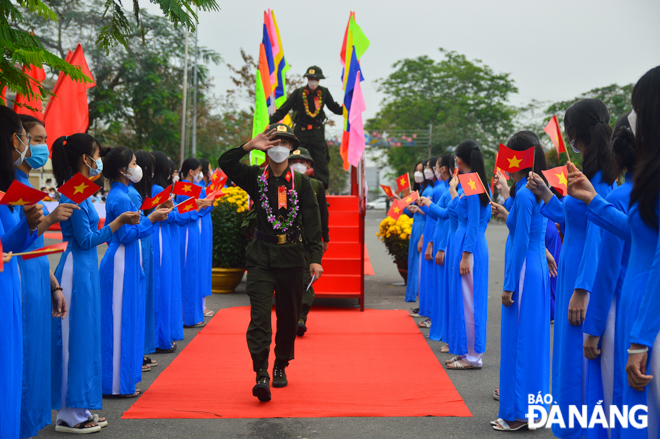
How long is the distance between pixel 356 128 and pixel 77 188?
6313 mm

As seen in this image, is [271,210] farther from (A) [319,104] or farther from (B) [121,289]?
(A) [319,104]

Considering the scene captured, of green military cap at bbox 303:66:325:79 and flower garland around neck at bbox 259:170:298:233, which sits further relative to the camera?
green military cap at bbox 303:66:325:79

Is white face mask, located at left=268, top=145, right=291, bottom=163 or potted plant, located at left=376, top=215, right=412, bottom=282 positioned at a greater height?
white face mask, located at left=268, top=145, right=291, bottom=163

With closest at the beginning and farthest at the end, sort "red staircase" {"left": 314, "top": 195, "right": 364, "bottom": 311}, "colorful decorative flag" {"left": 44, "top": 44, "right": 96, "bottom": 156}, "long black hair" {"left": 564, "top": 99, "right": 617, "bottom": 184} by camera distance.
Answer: "long black hair" {"left": 564, "top": 99, "right": 617, "bottom": 184}, "colorful decorative flag" {"left": 44, "top": 44, "right": 96, "bottom": 156}, "red staircase" {"left": 314, "top": 195, "right": 364, "bottom": 311}

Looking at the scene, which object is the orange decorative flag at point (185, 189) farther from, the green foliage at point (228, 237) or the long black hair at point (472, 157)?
the green foliage at point (228, 237)

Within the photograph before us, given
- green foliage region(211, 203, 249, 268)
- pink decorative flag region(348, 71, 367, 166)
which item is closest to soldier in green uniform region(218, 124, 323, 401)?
pink decorative flag region(348, 71, 367, 166)

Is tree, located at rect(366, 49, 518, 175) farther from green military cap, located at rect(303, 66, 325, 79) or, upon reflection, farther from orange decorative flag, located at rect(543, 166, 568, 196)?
orange decorative flag, located at rect(543, 166, 568, 196)

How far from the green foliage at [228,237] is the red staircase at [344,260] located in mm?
1476

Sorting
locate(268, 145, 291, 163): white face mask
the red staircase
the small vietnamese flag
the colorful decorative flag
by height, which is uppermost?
the colorful decorative flag

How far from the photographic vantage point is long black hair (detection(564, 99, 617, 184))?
3.30m

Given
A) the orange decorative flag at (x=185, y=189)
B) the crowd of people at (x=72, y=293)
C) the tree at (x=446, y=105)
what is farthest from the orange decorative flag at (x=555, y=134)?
the tree at (x=446, y=105)

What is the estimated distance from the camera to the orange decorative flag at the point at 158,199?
4.77 metres

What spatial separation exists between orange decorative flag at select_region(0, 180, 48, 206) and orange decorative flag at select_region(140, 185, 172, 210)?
1.77 m

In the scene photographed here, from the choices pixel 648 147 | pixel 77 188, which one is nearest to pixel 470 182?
pixel 648 147
